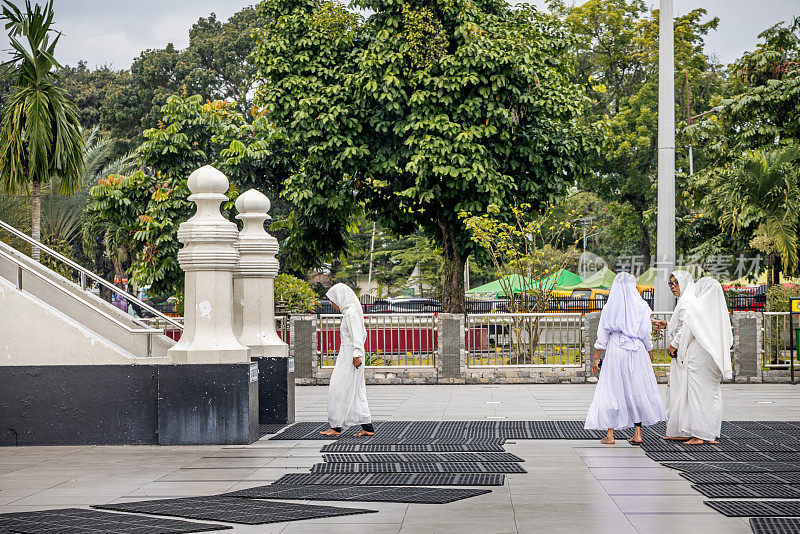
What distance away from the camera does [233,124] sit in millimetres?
25453

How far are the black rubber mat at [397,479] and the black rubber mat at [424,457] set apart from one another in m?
0.84

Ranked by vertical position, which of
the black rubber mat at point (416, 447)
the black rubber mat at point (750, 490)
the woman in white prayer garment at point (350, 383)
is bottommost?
the black rubber mat at point (416, 447)

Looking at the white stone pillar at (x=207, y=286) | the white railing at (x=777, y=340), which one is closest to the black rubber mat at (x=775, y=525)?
the white stone pillar at (x=207, y=286)

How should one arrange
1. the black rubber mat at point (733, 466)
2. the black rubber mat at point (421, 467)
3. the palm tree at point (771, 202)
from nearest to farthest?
the black rubber mat at point (733, 466) → the black rubber mat at point (421, 467) → the palm tree at point (771, 202)

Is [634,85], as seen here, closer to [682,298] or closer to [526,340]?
[526,340]

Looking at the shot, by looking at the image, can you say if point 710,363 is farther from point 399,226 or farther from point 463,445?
point 399,226

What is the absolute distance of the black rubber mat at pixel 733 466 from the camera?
28.2 ft

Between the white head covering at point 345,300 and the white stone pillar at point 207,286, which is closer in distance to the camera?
the white stone pillar at point 207,286

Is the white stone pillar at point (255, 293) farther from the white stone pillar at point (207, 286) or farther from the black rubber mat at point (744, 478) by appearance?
the black rubber mat at point (744, 478)

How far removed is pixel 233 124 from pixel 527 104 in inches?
337

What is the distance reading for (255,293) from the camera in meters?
12.8

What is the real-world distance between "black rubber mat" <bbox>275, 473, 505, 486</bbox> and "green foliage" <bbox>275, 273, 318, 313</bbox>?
Answer: 1333cm

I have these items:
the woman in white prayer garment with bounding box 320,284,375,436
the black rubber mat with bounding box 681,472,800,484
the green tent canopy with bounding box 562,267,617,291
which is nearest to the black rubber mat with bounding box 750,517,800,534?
the black rubber mat with bounding box 681,472,800,484

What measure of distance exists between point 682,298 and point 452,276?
13.1 m
